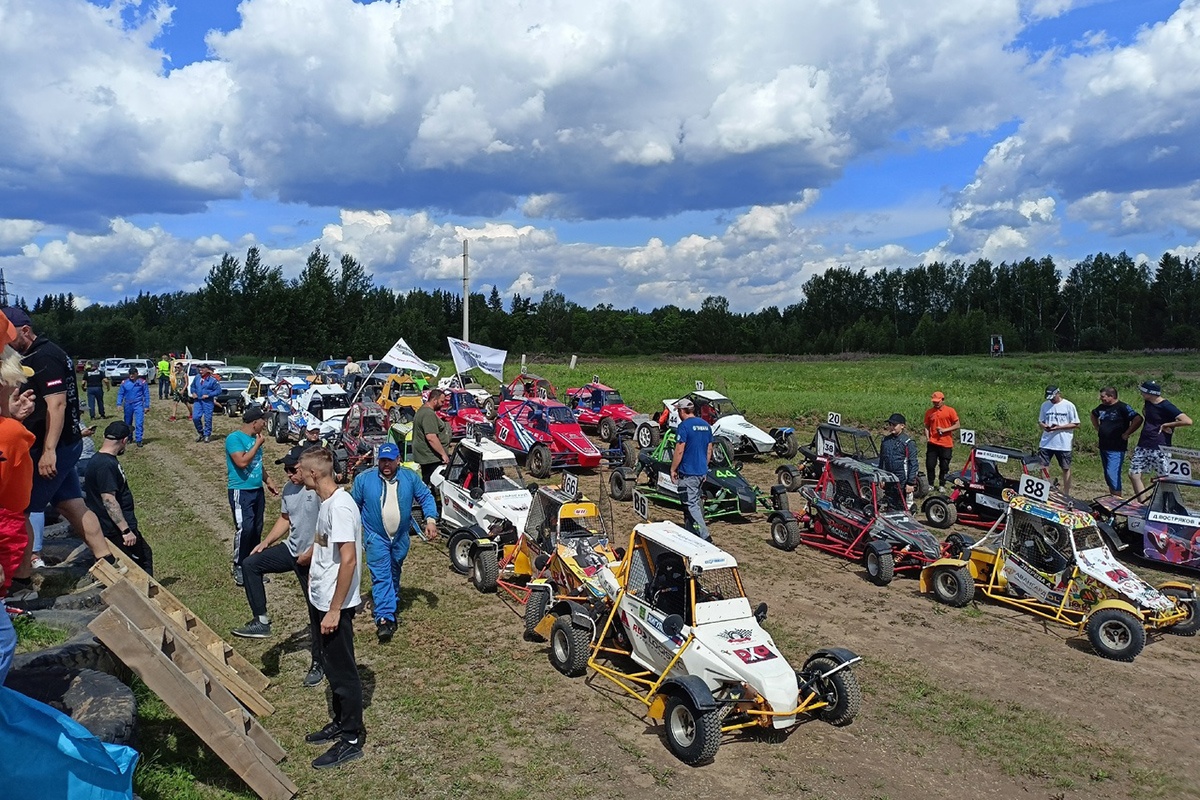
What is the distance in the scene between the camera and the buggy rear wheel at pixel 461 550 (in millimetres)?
9969

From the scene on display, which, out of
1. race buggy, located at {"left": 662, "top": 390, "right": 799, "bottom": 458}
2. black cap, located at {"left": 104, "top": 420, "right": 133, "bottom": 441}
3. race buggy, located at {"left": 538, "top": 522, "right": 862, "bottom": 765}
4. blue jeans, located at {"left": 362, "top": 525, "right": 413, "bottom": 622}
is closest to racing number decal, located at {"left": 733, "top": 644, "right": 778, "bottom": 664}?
race buggy, located at {"left": 538, "top": 522, "right": 862, "bottom": 765}

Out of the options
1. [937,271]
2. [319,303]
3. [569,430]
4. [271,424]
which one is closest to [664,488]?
[569,430]

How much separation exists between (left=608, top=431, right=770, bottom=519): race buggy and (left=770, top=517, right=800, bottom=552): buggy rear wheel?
50.0 inches

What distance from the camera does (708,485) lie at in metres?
13.6

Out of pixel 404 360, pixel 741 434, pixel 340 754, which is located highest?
pixel 404 360

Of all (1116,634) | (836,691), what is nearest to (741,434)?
(1116,634)

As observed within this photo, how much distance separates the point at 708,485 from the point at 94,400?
20.7 metres

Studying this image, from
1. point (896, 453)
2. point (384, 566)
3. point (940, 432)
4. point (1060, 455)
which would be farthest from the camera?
point (940, 432)

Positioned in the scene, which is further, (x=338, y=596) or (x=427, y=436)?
(x=427, y=436)

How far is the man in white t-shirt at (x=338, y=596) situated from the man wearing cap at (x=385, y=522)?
1957 mm

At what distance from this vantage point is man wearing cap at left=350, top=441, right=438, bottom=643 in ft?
24.6

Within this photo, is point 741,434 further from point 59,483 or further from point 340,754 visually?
point 59,483

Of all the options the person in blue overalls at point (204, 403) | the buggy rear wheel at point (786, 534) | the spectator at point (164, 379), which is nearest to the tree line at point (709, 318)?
the spectator at point (164, 379)

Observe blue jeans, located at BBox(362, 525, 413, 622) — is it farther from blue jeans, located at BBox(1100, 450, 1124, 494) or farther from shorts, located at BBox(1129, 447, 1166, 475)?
blue jeans, located at BBox(1100, 450, 1124, 494)
